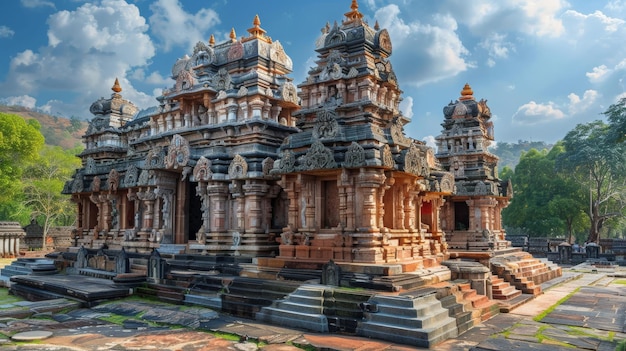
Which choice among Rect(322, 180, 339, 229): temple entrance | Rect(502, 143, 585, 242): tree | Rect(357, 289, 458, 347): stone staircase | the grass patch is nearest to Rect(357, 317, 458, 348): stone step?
Rect(357, 289, 458, 347): stone staircase

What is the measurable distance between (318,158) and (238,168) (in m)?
3.81

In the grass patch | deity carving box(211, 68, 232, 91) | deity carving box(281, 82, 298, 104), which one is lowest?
the grass patch

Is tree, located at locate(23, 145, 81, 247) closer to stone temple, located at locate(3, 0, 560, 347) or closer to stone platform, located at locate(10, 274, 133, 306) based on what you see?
stone temple, located at locate(3, 0, 560, 347)

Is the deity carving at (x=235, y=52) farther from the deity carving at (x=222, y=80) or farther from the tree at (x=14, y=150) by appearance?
the tree at (x=14, y=150)

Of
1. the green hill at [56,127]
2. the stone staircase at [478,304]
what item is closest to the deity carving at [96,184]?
the stone staircase at [478,304]

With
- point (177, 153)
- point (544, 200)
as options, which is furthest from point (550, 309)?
point (544, 200)

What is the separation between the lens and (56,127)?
499ft

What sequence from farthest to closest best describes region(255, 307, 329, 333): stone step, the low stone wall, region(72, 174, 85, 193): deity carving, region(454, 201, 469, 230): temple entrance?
the low stone wall → region(454, 201, 469, 230): temple entrance → region(72, 174, 85, 193): deity carving → region(255, 307, 329, 333): stone step

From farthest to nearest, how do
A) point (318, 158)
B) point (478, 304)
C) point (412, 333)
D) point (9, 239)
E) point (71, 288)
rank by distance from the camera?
1. point (9, 239)
2. point (71, 288)
3. point (318, 158)
4. point (478, 304)
5. point (412, 333)

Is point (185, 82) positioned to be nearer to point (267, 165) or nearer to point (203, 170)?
point (203, 170)

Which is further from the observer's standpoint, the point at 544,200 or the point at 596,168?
the point at 544,200

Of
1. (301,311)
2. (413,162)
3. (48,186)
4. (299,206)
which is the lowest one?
(301,311)

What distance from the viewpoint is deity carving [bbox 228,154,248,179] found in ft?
48.0

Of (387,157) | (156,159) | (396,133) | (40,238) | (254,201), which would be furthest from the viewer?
(40,238)
